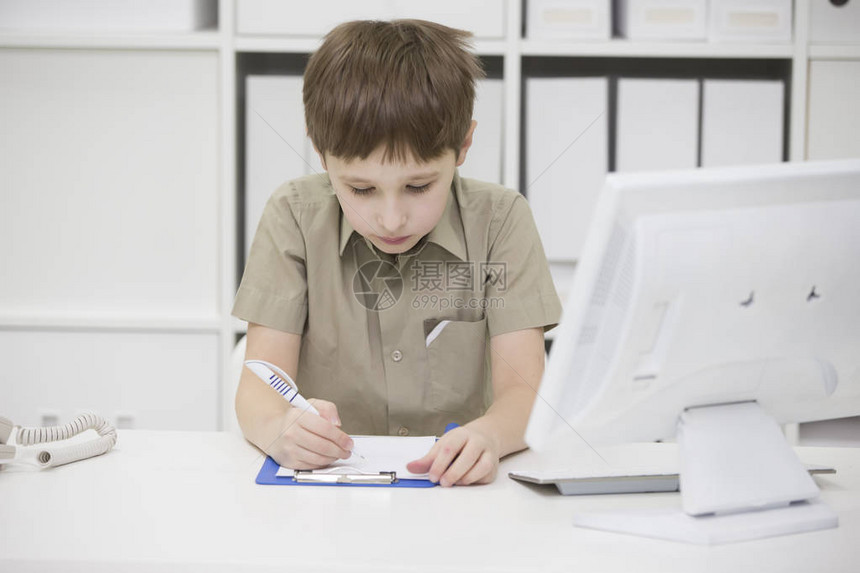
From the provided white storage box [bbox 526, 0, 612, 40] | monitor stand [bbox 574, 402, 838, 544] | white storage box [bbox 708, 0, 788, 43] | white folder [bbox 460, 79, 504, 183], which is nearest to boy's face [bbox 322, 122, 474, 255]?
monitor stand [bbox 574, 402, 838, 544]

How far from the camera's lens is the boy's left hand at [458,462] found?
27.8 inches

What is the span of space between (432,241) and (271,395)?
11.1 inches

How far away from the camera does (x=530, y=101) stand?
1.44 m

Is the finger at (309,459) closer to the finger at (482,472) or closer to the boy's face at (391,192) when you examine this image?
the finger at (482,472)

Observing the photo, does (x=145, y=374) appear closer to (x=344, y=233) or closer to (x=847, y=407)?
(x=344, y=233)

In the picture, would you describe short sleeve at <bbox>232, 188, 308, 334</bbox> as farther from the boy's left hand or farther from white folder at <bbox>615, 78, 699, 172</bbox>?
white folder at <bbox>615, 78, 699, 172</bbox>

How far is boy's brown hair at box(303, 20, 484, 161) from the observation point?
802mm

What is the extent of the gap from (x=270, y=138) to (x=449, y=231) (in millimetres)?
592

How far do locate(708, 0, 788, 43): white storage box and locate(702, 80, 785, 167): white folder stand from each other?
0.28 feet

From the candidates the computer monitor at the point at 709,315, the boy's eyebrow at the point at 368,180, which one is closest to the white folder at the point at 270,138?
the boy's eyebrow at the point at 368,180

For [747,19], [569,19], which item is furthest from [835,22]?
[569,19]

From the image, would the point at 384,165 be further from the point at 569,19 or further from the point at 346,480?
the point at 569,19

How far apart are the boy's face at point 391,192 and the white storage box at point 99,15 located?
0.77m

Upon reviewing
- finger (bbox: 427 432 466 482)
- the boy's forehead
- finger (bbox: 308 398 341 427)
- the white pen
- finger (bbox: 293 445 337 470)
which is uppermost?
the boy's forehead
